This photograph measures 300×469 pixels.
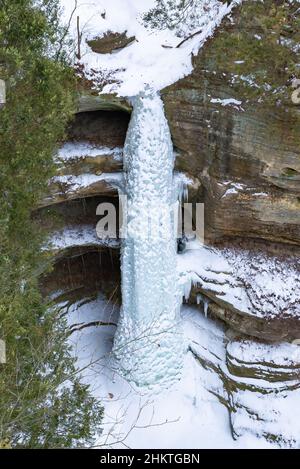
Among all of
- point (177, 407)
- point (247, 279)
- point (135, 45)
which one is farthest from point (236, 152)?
point (177, 407)

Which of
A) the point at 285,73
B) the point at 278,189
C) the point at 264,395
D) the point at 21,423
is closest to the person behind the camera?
the point at 21,423

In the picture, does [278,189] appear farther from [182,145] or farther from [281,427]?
[281,427]

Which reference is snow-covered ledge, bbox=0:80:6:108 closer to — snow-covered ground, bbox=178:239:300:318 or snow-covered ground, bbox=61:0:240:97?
snow-covered ground, bbox=61:0:240:97

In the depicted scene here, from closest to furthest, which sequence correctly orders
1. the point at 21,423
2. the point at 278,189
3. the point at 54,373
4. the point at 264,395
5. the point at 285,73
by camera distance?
1. the point at 21,423
2. the point at 54,373
3. the point at 285,73
4. the point at 278,189
5. the point at 264,395

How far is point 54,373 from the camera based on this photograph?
6.72m

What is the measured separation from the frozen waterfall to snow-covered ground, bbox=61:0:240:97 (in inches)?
24.4

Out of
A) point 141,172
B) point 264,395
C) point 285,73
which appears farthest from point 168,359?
point 285,73

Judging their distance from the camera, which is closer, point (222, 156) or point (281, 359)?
point (222, 156)

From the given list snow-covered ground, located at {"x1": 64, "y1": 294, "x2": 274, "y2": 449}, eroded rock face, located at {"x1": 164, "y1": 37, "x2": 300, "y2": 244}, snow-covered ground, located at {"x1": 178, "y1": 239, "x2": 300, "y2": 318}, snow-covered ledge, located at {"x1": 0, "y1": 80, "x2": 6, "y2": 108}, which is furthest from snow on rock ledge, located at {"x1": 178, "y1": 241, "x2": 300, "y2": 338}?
snow-covered ledge, located at {"x1": 0, "y1": 80, "x2": 6, "y2": 108}

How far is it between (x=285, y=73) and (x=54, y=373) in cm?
709

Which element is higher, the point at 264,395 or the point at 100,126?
the point at 100,126

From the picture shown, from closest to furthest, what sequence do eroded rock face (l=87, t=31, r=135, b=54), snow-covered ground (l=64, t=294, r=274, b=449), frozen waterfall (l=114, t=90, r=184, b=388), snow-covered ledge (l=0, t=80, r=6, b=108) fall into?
1. snow-covered ledge (l=0, t=80, r=6, b=108)
2. frozen waterfall (l=114, t=90, r=184, b=388)
3. eroded rock face (l=87, t=31, r=135, b=54)
4. snow-covered ground (l=64, t=294, r=274, b=449)

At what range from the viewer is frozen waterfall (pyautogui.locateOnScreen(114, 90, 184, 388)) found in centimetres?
1016

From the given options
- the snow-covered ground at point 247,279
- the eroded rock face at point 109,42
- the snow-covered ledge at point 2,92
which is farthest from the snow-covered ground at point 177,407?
the eroded rock face at point 109,42
